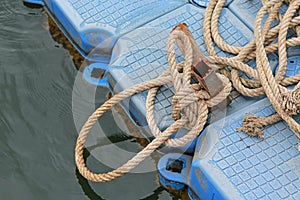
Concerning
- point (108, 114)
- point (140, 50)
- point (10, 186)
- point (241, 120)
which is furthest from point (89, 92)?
point (241, 120)

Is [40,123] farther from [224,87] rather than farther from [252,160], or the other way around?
[252,160]

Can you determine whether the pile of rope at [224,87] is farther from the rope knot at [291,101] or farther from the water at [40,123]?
the water at [40,123]

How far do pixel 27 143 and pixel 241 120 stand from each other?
2.89 ft

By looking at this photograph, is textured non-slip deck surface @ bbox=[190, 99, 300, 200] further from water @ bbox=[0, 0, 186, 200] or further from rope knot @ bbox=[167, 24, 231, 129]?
water @ bbox=[0, 0, 186, 200]

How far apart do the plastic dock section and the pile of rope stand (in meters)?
0.05

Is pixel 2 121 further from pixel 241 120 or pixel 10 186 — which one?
pixel 241 120

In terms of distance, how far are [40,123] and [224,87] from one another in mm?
804

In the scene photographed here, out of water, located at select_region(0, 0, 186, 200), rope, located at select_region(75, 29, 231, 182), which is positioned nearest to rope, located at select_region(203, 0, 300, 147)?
rope, located at select_region(75, 29, 231, 182)

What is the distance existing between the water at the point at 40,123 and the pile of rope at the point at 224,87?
12cm

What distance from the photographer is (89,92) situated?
8.05 ft

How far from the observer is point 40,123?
2.38 metres

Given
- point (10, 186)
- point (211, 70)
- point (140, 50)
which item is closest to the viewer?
point (211, 70)

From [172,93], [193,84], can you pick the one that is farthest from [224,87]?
[172,93]

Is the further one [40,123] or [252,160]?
[40,123]
